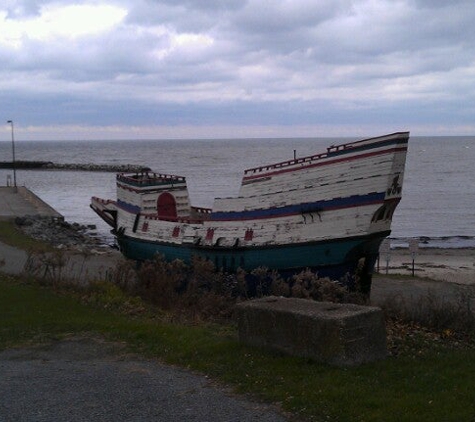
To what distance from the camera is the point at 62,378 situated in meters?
7.04

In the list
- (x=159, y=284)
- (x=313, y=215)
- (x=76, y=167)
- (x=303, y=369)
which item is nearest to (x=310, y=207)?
(x=313, y=215)

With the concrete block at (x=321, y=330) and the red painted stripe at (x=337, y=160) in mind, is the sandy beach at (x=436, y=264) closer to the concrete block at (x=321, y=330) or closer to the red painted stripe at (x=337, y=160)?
the red painted stripe at (x=337, y=160)

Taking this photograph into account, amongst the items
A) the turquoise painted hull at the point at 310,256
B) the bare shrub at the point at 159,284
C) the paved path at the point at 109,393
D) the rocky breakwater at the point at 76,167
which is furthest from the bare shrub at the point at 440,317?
the rocky breakwater at the point at 76,167

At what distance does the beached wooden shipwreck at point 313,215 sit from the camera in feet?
48.1

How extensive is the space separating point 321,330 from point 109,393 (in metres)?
2.16

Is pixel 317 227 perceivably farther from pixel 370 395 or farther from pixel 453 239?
pixel 453 239

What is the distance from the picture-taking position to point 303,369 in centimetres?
667

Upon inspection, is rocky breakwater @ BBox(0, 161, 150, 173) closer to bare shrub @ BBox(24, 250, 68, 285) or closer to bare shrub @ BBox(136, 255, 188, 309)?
bare shrub @ BBox(24, 250, 68, 285)

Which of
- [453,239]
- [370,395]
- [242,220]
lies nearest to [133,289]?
[242,220]

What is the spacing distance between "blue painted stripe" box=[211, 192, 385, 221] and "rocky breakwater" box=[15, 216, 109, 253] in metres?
13.1

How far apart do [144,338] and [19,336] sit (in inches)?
73.6

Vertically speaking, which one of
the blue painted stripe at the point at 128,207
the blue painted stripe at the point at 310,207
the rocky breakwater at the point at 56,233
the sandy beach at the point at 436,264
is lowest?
the sandy beach at the point at 436,264

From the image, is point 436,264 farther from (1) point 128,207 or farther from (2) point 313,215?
(2) point 313,215

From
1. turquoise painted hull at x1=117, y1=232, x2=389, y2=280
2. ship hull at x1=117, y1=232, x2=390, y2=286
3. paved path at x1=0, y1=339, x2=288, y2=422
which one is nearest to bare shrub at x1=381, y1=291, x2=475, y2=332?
paved path at x1=0, y1=339, x2=288, y2=422
